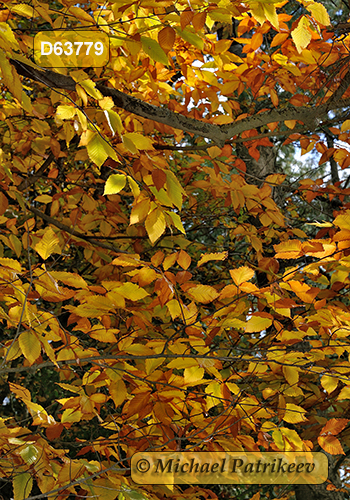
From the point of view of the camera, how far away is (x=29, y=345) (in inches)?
57.5

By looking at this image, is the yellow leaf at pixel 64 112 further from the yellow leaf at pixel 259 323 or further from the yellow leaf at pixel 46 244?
the yellow leaf at pixel 259 323

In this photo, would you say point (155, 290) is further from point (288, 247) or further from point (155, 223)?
point (288, 247)

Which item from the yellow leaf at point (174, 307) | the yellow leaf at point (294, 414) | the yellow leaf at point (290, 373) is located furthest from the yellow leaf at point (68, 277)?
the yellow leaf at point (294, 414)

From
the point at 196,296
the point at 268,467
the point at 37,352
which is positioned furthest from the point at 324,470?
the point at 37,352

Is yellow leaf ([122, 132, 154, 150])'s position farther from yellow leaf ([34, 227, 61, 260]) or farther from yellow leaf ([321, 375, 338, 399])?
yellow leaf ([321, 375, 338, 399])

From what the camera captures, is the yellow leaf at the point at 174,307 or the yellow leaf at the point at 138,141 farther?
the yellow leaf at the point at 174,307

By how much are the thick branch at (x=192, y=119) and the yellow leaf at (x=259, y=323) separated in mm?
988

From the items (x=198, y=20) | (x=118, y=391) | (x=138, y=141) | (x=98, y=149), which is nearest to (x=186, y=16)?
(x=198, y=20)

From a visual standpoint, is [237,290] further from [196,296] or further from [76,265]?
[76,265]

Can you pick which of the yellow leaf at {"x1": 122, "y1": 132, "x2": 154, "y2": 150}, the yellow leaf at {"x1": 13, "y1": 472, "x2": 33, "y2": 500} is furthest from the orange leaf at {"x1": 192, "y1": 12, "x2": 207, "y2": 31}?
the yellow leaf at {"x1": 13, "y1": 472, "x2": 33, "y2": 500}

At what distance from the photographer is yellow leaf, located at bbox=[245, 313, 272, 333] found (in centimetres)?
178

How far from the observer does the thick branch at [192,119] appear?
1816mm

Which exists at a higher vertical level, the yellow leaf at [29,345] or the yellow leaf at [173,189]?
the yellow leaf at [173,189]

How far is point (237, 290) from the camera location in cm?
179
